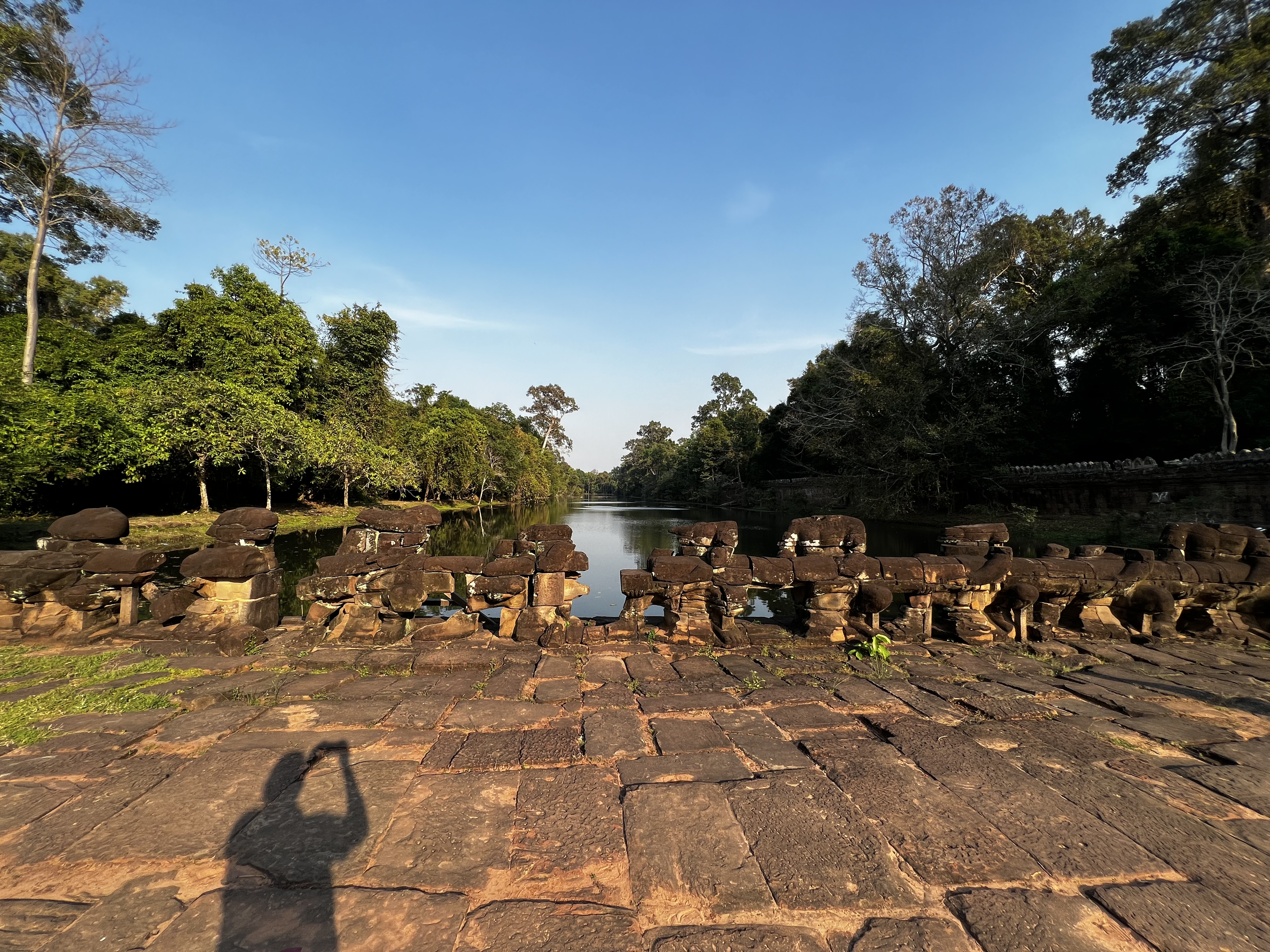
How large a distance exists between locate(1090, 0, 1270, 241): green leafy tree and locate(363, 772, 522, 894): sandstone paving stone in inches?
909

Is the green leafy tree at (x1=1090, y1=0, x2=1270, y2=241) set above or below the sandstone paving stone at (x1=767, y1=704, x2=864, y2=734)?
above

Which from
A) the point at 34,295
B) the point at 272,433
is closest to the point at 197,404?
the point at 272,433

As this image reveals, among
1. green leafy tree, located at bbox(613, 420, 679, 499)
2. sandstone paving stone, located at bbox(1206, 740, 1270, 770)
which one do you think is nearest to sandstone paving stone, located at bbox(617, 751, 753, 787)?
sandstone paving stone, located at bbox(1206, 740, 1270, 770)

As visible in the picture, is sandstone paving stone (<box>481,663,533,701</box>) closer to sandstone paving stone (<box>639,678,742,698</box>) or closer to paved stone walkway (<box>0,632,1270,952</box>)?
paved stone walkway (<box>0,632,1270,952</box>)

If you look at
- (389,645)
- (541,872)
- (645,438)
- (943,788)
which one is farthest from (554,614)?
(645,438)

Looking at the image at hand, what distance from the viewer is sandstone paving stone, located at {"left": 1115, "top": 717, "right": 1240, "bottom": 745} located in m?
2.84

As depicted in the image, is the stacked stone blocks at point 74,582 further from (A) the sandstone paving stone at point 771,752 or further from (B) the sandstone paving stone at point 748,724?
(A) the sandstone paving stone at point 771,752

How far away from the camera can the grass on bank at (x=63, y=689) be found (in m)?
2.72

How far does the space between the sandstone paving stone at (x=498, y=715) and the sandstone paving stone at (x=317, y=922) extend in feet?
4.09

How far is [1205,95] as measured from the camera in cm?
1353

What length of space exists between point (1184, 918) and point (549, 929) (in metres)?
2.12

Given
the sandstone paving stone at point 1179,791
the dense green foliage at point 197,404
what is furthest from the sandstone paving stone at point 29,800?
the dense green foliage at point 197,404

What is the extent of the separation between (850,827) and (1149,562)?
5574 mm

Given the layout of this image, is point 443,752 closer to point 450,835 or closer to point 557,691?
point 450,835
